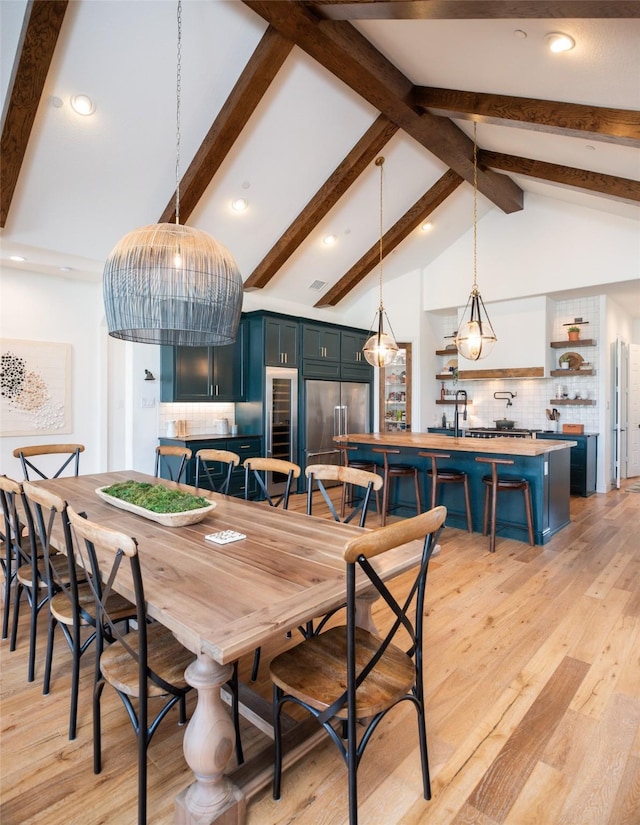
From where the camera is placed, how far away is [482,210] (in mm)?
7039

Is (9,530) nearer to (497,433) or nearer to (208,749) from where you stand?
(208,749)

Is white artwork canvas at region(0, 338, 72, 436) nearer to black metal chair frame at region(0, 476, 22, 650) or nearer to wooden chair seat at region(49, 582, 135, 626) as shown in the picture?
black metal chair frame at region(0, 476, 22, 650)

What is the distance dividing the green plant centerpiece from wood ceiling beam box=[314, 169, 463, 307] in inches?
214

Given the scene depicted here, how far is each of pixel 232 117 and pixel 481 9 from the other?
7.39 ft

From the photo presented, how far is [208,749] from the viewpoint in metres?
1.30

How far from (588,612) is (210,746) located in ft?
8.41

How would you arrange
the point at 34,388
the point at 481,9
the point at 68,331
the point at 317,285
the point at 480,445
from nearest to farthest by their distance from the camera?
the point at 481,9 < the point at 480,445 < the point at 34,388 < the point at 68,331 < the point at 317,285

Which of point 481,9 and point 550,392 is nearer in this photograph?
point 481,9

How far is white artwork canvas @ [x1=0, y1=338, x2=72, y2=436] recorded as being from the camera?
4883 millimetres

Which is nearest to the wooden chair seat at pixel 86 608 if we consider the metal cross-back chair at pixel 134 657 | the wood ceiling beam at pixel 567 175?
the metal cross-back chair at pixel 134 657

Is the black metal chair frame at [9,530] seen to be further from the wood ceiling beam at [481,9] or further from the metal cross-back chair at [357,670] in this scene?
the wood ceiling beam at [481,9]

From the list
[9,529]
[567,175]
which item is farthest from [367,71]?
[9,529]

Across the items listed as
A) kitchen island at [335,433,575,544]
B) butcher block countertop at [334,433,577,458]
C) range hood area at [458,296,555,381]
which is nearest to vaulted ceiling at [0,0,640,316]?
range hood area at [458,296,555,381]

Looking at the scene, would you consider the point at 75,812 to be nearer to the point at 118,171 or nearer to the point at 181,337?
the point at 181,337
